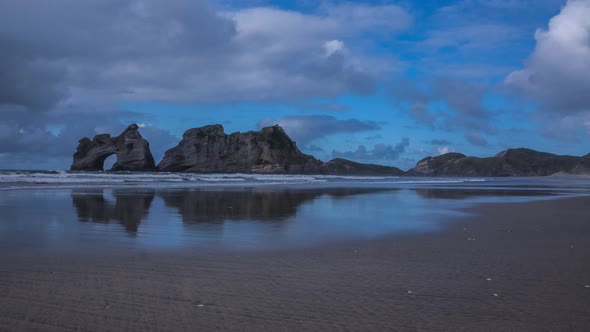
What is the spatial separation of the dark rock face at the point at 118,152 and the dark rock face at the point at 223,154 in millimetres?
10305

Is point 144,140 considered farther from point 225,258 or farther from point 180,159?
point 225,258

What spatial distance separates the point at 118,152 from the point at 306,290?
81285mm

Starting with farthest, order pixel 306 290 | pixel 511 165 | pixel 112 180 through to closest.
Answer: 1. pixel 511 165
2. pixel 112 180
3. pixel 306 290

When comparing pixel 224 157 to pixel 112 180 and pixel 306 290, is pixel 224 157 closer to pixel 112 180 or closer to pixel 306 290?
pixel 112 180

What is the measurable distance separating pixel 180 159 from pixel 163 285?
9008cm

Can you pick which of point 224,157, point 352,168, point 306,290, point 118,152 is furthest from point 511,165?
point 306,290

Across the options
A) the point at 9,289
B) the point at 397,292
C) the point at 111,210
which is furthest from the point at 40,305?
the point at 111,210

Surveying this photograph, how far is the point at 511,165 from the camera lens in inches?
5536

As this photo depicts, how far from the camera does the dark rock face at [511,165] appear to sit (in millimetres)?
131750

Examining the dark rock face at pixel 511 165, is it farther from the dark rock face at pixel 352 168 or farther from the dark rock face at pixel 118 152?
the dark rock face at pixel 118 152

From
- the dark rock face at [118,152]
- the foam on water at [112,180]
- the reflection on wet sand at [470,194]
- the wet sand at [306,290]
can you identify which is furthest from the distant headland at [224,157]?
the wet sand at [306,290]

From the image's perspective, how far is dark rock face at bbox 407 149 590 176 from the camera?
13175cm

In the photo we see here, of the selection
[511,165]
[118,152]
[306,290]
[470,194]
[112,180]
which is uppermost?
[118,152]

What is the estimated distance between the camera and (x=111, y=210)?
1446 cm
